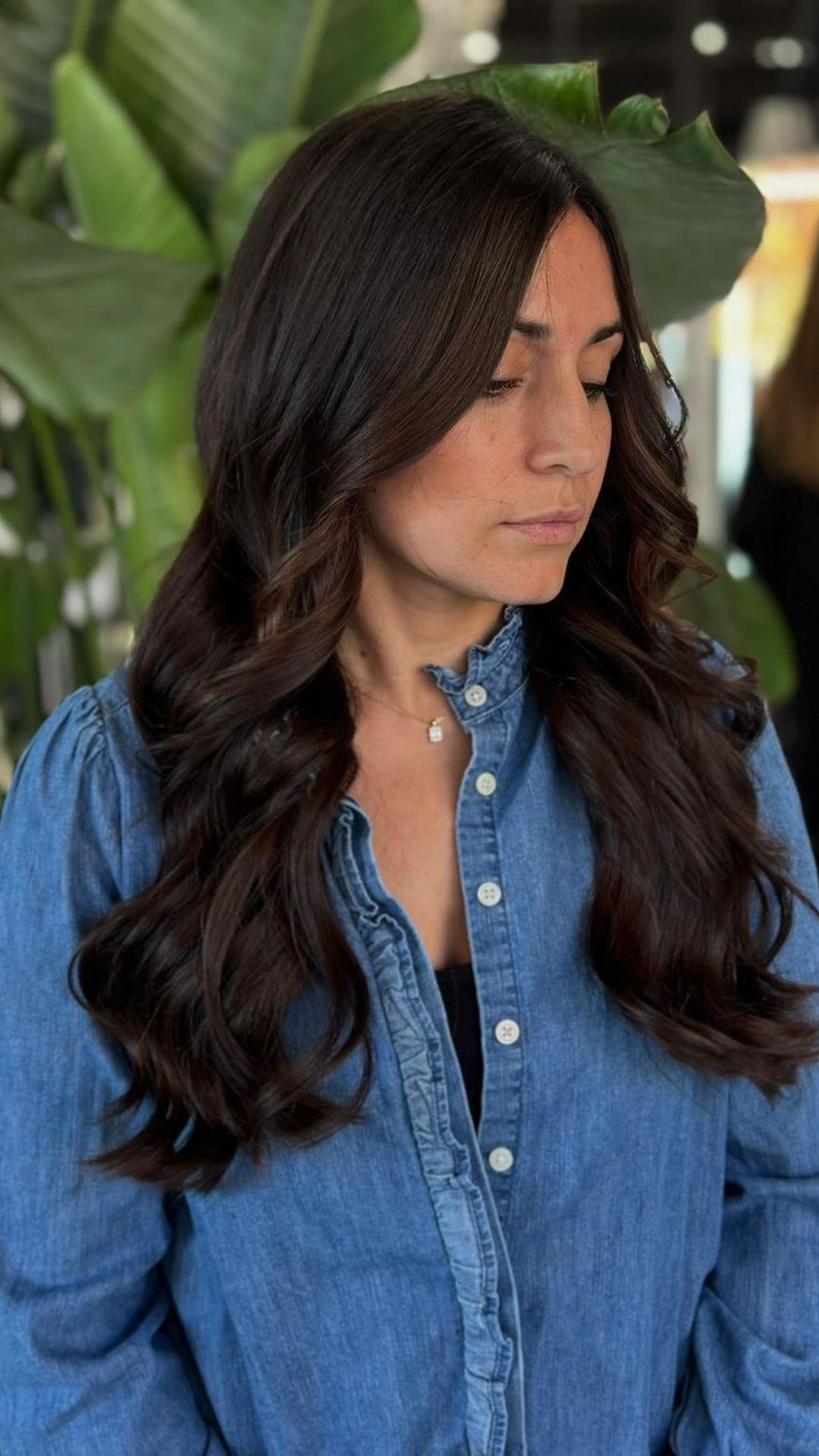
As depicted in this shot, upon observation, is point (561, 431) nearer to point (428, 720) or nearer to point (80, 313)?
point (428, 720)

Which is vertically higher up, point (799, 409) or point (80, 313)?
point (80, 313)

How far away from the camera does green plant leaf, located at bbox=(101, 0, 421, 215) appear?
149cm

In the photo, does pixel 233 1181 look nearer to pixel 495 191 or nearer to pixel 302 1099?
pixel 302 1099

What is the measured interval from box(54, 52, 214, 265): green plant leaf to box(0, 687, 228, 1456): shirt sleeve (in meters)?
0.71

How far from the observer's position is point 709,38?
16.1 ft

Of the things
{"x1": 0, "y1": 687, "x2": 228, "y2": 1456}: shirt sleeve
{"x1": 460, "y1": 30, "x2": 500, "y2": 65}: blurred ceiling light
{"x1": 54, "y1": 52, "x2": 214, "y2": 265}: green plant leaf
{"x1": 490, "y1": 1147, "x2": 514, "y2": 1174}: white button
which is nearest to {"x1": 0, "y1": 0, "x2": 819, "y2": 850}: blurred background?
{"x1": 54, "y1": 52, "x2": 214, "y2": 265}: green plant leaf

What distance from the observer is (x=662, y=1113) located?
3.32ft

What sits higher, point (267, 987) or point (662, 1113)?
point (267, 987)

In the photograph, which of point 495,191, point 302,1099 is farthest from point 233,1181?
point 495,191

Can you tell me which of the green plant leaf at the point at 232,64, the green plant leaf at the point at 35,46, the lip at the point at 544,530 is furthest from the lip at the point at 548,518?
the green plant leaf at the point at 35,46

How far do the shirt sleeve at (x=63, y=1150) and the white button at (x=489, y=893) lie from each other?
0.78ft

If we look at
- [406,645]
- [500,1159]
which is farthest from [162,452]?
[500,1159]

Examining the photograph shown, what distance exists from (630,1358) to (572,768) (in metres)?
0.40

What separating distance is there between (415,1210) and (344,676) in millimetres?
350
